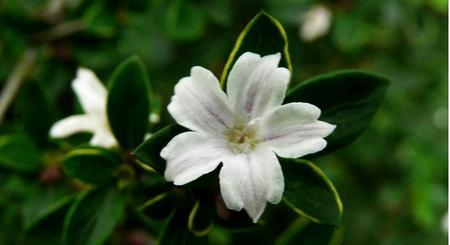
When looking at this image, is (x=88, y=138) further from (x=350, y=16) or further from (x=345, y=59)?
(x=345, y=59)

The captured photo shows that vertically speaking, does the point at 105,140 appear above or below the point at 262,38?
below

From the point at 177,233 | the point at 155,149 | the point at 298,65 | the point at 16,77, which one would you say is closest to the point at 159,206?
the point at 177,233

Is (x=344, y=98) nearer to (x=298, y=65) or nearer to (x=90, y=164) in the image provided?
(x=90, y=164)

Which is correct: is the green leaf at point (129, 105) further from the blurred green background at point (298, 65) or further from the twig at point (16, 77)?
the twig at point (16, 77)

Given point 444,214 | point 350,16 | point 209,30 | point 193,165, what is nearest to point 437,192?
point 444,214

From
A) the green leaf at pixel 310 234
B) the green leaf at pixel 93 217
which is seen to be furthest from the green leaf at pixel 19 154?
the green leaf at pixel 310 234
